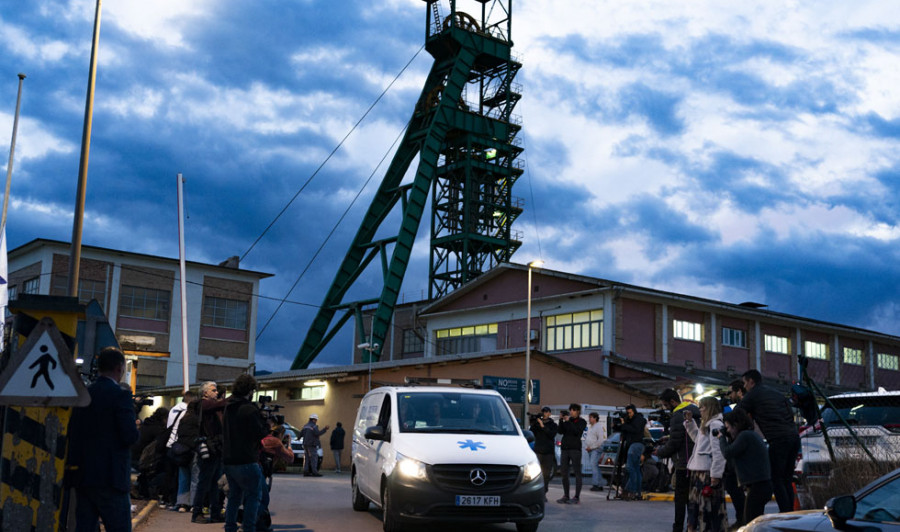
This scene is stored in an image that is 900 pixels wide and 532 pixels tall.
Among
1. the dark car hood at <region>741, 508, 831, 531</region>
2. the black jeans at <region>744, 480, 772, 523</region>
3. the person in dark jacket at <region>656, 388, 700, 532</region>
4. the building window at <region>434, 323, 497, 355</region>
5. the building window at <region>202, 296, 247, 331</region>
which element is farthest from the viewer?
the building window at <region>202, 296, 247, 331</region>

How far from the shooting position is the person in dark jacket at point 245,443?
952cm

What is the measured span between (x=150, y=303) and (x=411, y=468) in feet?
156

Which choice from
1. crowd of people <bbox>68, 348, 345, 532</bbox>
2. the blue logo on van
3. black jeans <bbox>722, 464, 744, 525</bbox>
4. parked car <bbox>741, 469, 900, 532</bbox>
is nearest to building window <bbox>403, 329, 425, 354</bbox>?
crowd of people <bbox>68, 348, 345, 532</bbox>

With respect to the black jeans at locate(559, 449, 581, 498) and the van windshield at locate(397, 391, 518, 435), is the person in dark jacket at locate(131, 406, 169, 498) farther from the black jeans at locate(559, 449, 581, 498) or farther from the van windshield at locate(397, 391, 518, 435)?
the black jeans at locate(559, 449, 581, 498)

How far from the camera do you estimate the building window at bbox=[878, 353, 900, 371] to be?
57.0 m

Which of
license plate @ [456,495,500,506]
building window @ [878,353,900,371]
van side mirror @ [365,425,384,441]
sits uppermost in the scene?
building window @ [878,353,900,371]

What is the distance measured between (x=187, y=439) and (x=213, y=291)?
46622mm

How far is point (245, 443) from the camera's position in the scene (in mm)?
9500

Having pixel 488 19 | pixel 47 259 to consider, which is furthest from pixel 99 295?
pixel 488 19

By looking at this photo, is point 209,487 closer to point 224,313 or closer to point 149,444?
point 149,444

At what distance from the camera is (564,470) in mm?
18078

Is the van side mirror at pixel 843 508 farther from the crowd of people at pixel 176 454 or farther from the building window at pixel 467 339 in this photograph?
the building window at pixel 467 339

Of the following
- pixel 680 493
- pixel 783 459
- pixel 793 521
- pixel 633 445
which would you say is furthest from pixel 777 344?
pixel 793 521

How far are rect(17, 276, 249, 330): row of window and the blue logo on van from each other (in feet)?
146
